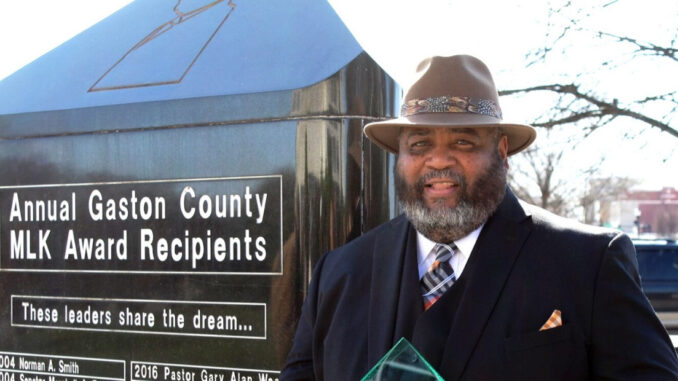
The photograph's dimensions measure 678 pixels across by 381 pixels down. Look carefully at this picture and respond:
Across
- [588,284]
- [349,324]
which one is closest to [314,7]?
[349,324]

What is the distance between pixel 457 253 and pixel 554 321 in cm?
34

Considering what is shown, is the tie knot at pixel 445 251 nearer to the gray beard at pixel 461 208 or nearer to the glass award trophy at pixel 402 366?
the gray beard at pixel 461 208

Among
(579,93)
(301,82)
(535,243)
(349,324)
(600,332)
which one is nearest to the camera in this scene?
(600,332)

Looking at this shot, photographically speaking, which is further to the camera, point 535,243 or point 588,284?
point 535,243

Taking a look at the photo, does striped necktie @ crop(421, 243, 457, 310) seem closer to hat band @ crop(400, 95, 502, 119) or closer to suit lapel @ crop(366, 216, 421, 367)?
suit lapel @ crop(366, 216, 421, 367)

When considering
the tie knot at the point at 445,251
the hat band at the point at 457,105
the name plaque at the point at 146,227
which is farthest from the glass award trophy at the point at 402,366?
the name plaque at the point at 146,227

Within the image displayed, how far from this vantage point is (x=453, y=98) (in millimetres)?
1960

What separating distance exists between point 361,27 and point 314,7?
17 cm

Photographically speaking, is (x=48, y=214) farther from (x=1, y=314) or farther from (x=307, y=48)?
(x=307, y=48)

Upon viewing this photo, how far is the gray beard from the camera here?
1951 mm

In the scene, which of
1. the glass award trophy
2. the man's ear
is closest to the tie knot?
the man's ear

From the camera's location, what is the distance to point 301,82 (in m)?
2.49

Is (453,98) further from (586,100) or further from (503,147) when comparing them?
Result: (586,100)

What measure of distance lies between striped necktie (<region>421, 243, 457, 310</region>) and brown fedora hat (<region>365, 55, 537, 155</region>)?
0.33 meters
